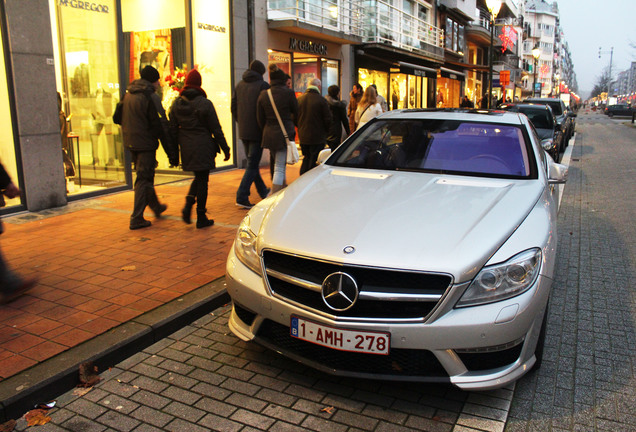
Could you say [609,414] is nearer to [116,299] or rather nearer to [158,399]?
[158,399]

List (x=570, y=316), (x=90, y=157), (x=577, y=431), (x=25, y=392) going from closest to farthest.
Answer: (x=577, y=431) < (x=25, y=392) < (x=570, y=316) < (x=90, y=157)

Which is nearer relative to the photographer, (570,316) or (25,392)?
(25,392)

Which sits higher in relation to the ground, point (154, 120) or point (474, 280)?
point (154, 120)

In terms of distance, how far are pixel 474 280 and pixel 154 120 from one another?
16.4 feet

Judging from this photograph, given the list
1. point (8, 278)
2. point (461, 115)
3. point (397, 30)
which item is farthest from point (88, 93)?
point (397, 30)

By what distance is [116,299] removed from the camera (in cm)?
446

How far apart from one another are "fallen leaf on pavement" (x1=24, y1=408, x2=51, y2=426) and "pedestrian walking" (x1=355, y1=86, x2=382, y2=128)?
309 inches

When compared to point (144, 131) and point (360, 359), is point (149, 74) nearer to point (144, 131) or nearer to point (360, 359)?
point (144, 131)

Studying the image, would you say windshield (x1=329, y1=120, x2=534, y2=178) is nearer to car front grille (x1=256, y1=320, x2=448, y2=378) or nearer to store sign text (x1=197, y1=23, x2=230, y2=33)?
car front grille (x1=256, y1=320, x2=448, y2=378)

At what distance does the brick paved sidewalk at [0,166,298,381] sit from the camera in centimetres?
387

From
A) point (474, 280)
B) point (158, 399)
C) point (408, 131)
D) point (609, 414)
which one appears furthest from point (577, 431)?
point (408, 131)

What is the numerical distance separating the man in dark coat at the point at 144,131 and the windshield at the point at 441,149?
285 cm

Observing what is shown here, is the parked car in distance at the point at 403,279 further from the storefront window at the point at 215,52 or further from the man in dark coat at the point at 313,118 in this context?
the storefront window at the point at 215,52

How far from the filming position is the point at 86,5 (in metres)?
8.97
